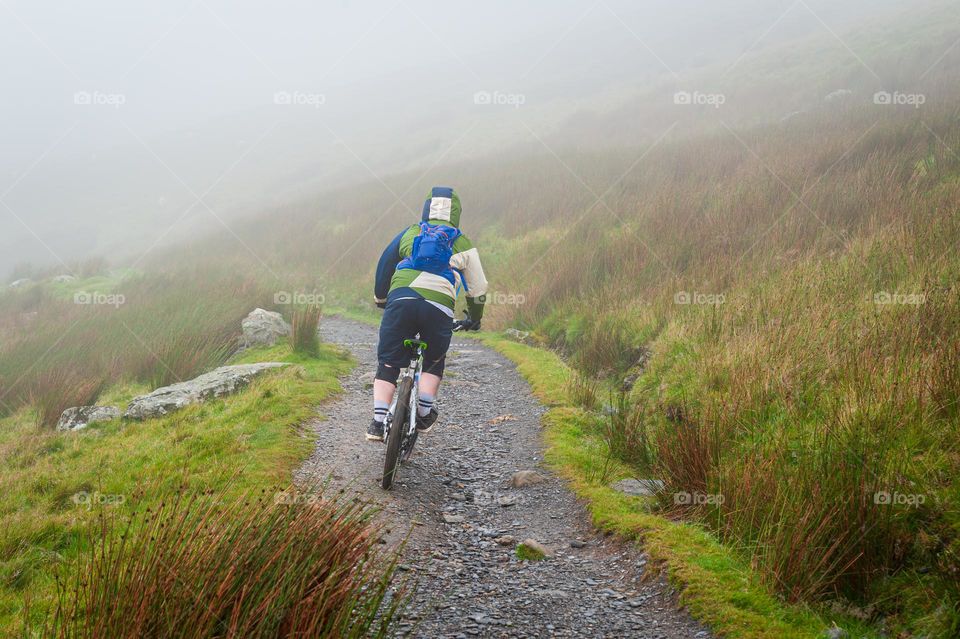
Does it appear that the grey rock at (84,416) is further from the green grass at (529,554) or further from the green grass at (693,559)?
the green grass at (529,554)

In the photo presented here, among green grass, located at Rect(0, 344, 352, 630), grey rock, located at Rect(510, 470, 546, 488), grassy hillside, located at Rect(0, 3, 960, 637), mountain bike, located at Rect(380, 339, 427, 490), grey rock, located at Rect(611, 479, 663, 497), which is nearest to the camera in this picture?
grassy hillside, located at Rect(0, 3, 960, 637)

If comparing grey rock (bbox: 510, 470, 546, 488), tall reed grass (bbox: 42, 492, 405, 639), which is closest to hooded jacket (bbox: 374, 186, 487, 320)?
grey rock (bbox: 510, 470, 546, 488)

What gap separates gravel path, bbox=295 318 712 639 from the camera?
3.21 meters

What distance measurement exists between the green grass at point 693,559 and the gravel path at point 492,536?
0.11 m

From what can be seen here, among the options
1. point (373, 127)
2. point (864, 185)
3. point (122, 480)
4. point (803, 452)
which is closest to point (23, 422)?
point (122, 480)

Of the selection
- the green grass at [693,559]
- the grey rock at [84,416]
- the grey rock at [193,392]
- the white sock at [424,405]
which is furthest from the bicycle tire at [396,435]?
the grey rock at [84,416]

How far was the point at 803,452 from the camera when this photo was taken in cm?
366

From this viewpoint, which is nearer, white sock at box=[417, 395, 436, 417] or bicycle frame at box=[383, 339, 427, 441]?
bicycle frame at box=[383, 339, 427, 441]

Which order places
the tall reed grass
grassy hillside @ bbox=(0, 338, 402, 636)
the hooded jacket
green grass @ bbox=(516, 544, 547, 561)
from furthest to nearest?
the hooded jacket
green grass @ bbox=(516, 544, 547, 561)
grassy hillside @ bbox=(0, 338, 402, 636)
the tall reed grass

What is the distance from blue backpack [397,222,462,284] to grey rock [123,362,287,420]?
12.8ft

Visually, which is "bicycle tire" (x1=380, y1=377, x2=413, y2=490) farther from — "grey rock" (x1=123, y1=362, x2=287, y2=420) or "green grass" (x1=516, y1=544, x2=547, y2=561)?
"grey rock" (x1=123, y1=362, x2=287, y2=420)

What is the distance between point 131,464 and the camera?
5.32 metres

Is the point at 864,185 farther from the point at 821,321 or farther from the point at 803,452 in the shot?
the point at 803,452

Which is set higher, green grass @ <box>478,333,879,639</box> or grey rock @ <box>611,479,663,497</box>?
grey rock @ <box>611,479,663,497</box>
